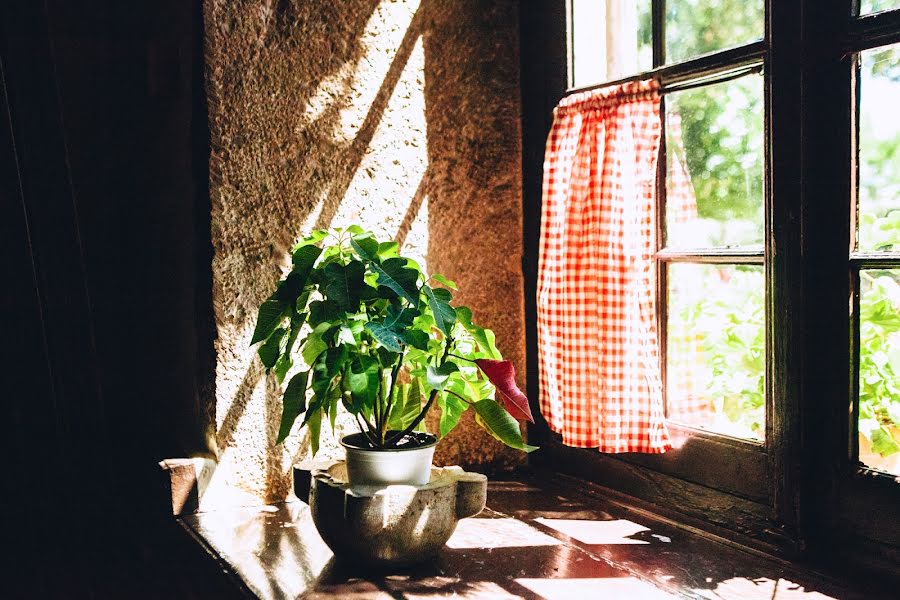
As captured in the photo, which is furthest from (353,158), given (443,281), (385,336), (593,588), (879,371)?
(879,371)

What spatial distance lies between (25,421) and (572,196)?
1493mm

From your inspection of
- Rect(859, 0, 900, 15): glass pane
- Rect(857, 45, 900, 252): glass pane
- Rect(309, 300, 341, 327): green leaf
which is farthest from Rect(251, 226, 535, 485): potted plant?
Rect(859, 0, 900, 15): glass pane

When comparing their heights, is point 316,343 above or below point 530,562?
above

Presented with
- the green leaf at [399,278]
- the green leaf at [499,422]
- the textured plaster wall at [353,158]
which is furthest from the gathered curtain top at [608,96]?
the green leaf at [499,422]

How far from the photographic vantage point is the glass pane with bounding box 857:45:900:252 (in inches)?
56.4

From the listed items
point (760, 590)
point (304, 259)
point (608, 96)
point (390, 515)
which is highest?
point (608, 96)

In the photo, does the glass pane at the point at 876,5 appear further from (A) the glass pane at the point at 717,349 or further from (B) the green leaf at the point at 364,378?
(B) the green leaf at the point at 364,378

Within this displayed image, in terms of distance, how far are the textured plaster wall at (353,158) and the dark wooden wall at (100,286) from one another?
3.1 inches

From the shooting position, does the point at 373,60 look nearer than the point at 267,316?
No

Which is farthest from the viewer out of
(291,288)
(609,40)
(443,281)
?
(609,40)

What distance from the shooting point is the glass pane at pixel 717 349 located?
170 centimetres

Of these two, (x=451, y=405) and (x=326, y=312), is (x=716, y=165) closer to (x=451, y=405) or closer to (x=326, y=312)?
(x=451, y=405)

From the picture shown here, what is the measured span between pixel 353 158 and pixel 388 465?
919mm

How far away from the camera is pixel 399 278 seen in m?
1.47
